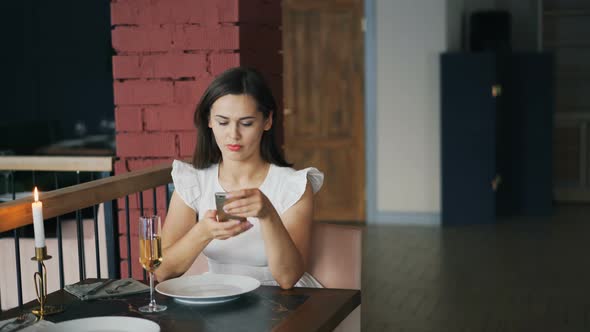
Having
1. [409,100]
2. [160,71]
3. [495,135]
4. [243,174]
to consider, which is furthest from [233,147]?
[495,135]

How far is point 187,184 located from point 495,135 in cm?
501

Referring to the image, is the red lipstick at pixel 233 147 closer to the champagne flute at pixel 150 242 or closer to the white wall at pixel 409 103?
the champagne flute at pixel 150 242

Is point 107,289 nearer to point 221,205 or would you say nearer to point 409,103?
point 221,205

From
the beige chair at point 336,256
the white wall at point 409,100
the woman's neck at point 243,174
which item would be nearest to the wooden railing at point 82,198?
the woman's neck at point 243,174

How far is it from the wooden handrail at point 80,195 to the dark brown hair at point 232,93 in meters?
0.31

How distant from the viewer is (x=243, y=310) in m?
1.79

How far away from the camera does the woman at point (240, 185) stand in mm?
2176

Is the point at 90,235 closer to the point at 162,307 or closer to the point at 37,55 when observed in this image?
the point at 162,307

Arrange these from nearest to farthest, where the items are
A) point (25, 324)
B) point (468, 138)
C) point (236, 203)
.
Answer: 1. point (25, 324)
2. point (236, 203)
3. point (468, 138)

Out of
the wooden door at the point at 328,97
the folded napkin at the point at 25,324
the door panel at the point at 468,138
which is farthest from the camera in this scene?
the wooden door at the point at 328,97

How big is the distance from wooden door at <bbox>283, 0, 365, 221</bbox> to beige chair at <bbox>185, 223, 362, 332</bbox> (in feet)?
15.8

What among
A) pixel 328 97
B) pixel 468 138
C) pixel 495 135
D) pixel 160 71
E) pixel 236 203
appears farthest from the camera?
pixel 328 97

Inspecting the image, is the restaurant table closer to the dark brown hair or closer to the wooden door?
the dark brown hair

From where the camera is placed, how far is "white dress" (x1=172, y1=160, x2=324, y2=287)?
2324mm
